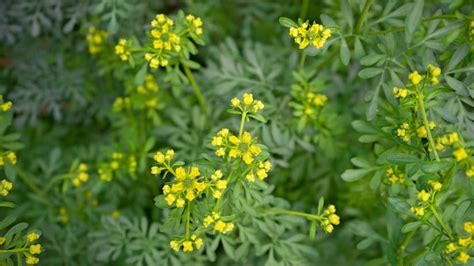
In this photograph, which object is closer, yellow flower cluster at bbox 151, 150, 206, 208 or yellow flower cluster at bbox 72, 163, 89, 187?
yellow flower cluster at bbox 151, 150, 206, 208

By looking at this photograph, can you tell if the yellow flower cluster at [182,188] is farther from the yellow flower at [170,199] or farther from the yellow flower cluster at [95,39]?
the yellow flower cluster at [95,39]

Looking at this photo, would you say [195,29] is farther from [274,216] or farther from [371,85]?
[371,85]

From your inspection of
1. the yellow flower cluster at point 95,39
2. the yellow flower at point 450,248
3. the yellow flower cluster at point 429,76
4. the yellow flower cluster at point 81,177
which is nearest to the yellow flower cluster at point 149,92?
the yellow flower cluster at point 95,39

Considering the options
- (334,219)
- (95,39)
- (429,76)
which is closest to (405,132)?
(429,76)

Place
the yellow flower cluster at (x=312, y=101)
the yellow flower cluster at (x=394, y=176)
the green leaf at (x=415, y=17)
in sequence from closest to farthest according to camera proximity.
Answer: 1. the green leaf at (x=415, y=17)
2. the yellow flower cluster at (x=394, y=176)
3. the yellow flower cluster at (x=312, y=101)

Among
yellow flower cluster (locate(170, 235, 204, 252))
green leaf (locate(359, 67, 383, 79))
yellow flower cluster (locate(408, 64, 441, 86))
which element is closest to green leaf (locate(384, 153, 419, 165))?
yellow flower cluster (locate(408, 64, 441, 86))

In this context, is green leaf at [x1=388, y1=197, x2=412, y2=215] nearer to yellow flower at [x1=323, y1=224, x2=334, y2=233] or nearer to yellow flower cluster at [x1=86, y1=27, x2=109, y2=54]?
yellow flower at [x1=323, y1=224, x2=334, y2=233]
